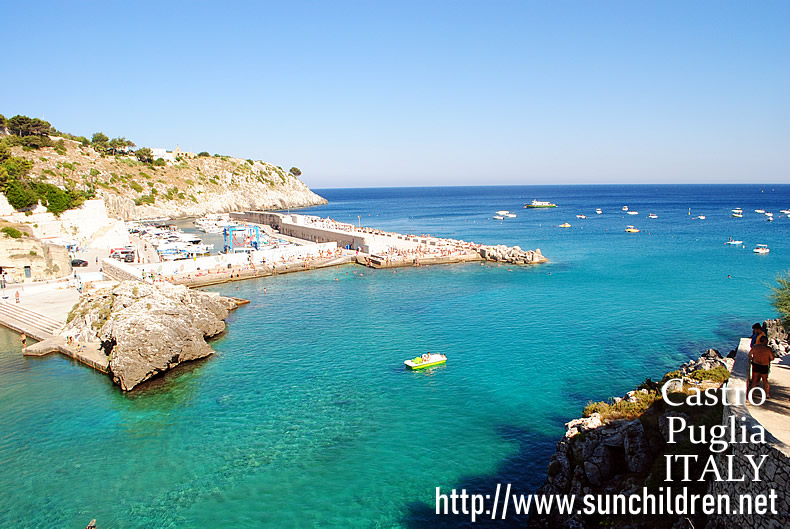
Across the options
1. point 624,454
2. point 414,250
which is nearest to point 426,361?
point 624,454

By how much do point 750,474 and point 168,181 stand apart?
457ft

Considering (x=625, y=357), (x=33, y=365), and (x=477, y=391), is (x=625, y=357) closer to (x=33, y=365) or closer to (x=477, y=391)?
(x=477, y=391)

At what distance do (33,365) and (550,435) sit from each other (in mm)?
29412

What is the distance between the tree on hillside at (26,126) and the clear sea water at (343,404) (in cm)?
9423

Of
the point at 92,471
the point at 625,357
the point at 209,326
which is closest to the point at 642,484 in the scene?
the point at 625,357

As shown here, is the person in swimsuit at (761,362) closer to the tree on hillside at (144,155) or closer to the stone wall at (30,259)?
the stone wall at (30,259)

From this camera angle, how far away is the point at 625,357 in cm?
2838

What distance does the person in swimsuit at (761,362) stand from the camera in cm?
1148

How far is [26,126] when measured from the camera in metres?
107

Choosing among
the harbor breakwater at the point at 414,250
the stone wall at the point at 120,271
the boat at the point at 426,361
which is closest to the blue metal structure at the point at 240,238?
the harbor breakwater at the point at 414,250

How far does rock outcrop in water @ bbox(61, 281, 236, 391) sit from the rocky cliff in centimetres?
7641

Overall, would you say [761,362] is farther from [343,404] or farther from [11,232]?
[11,232]

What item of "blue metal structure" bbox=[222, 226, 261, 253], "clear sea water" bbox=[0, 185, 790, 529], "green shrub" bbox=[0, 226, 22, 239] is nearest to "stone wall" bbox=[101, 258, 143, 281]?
"clear sea water" bbox=[0, 185, 790, 529]

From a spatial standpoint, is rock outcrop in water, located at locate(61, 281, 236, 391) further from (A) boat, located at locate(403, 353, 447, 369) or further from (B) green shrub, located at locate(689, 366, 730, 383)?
(B) green shrub, located at locate(689, 366, 730, 383)
